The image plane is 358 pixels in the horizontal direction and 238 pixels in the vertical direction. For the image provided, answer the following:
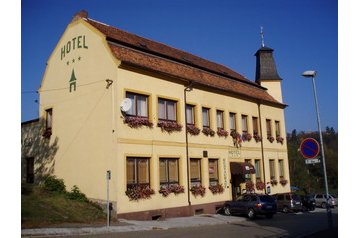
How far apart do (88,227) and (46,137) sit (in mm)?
9622

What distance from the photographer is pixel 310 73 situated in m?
13.3

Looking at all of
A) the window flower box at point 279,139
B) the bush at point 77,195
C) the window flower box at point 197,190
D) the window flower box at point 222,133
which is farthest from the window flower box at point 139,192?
the window flower box at point 279,139

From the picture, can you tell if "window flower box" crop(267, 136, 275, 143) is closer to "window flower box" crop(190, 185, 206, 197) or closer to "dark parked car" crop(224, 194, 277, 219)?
"dark parked car" crop(224, 194, 277, 219)

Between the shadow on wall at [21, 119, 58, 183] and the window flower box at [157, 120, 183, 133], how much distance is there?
6.30 m

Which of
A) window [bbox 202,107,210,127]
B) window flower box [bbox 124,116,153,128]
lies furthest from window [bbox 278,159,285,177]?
window flower box [bbox 124,116,153,128]

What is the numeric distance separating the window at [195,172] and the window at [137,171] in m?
3.68

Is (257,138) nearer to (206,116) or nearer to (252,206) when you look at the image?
(206,116)

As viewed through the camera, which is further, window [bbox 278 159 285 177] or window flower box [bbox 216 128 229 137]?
window [bbox 278 159 285 177]

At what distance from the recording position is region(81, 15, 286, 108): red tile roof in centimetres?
2022

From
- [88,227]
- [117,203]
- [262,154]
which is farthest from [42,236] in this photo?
[262,154]

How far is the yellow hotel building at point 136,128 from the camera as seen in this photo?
1852cm

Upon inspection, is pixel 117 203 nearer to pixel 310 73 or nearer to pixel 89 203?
pixel 89 203
